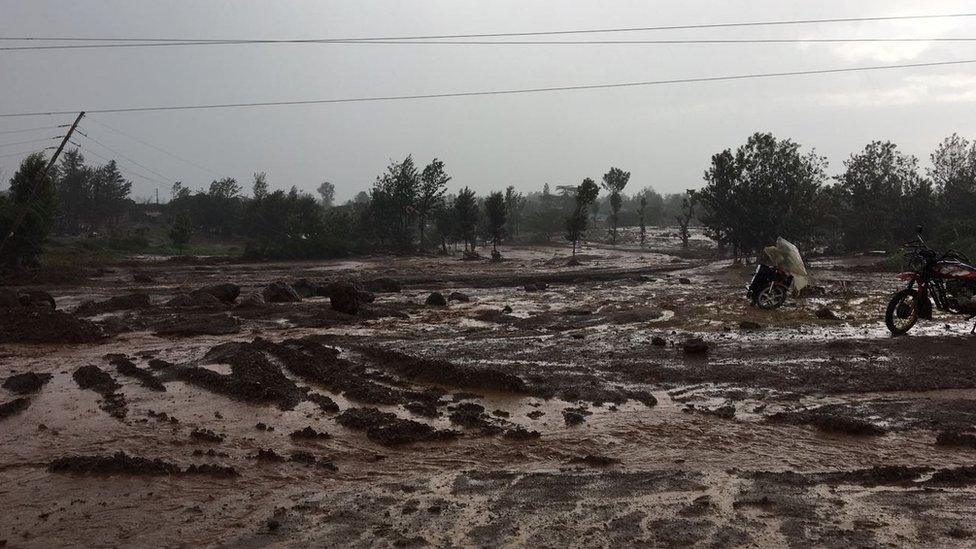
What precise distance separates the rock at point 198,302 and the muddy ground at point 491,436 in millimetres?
3458

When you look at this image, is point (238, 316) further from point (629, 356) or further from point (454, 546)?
point (454, 546)

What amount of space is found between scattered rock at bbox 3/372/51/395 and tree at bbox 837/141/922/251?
42.3 meters

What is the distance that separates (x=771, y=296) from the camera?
14.4m

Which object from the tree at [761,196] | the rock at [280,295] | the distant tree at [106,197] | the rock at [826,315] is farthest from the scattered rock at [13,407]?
the distant tree at [106,197]

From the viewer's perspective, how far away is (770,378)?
7.30 metres

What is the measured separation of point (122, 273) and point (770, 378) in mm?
30053

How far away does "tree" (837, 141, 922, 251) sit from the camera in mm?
38000

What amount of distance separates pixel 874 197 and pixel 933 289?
3451 cm

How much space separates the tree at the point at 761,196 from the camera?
30406 mm

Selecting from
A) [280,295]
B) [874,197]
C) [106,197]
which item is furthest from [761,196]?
[106,197]

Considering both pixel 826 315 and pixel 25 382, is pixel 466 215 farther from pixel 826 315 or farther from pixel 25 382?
pixel 25 382

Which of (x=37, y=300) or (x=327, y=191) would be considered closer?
(x=37, y=300)

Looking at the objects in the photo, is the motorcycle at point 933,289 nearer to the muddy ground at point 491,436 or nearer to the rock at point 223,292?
the muddy ground at point 491,436

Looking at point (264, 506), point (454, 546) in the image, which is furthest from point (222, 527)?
point (454, 546)
